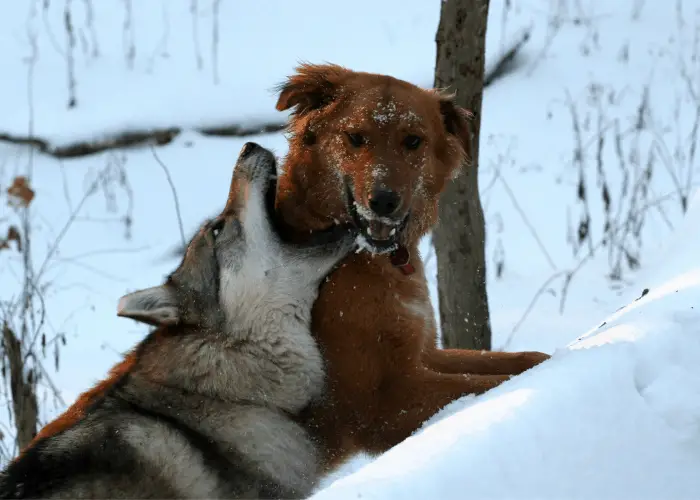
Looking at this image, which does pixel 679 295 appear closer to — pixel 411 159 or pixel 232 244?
pixel 411 159

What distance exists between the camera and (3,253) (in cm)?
861

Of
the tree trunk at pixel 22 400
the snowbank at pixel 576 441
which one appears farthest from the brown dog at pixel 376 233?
the tree trunk at pixel 22 400

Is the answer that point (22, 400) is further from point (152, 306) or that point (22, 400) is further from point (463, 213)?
point (463, 213)

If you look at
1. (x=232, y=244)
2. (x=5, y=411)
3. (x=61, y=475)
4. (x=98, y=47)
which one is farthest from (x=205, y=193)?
(x=61, y=475)

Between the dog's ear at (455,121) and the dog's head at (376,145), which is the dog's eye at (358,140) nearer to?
the dog's head at (376,145)

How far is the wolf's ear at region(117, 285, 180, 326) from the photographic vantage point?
352 centimetres

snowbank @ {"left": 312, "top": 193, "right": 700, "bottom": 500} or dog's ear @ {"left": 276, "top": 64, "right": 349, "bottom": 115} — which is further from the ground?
dog's ear @ {"left": 276, "top": 64, "right": 349, "bottom": 115}

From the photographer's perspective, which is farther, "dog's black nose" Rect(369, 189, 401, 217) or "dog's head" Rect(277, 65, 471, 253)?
"dog's head" Rect(277, 65, 471, 253)

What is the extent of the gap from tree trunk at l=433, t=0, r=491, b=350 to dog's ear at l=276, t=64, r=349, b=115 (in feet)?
3.73

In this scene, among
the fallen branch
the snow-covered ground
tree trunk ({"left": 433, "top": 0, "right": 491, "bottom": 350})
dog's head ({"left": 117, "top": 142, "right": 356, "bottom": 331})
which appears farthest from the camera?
the fallen branch

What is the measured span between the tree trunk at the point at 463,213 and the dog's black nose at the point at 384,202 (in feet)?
4.70

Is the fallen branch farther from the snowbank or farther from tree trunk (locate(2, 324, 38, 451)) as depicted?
the snowbank

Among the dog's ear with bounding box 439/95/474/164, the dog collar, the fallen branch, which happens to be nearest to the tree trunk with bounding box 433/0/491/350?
the dog's ear with bounding box 439/95/474/164

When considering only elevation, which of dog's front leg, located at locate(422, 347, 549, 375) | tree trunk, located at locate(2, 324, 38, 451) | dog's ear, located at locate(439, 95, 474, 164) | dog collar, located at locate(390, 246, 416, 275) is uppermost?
dog's ear, located at locate(439, 95, 474, 164)
